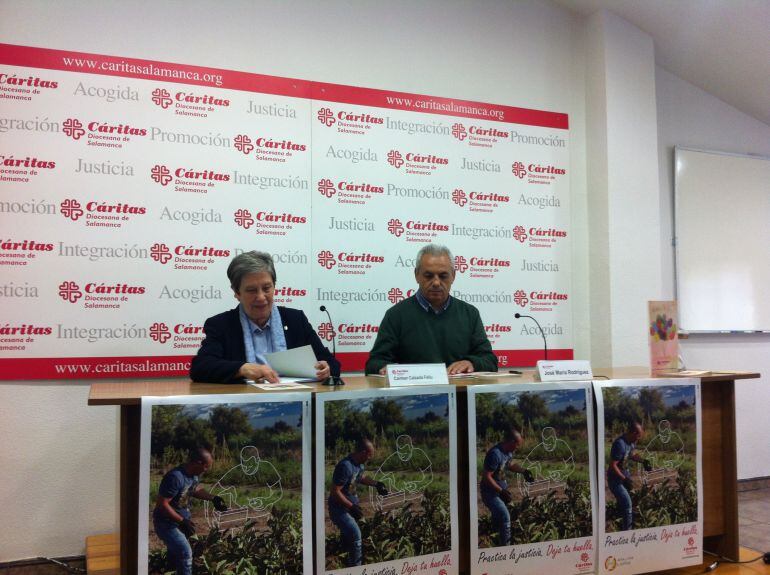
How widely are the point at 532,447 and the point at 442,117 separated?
7.33 ft

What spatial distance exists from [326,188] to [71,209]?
1.26 metres

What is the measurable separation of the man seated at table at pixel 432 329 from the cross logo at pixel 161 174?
1299 millimetres

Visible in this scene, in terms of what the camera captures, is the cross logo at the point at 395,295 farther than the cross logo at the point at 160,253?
Yes

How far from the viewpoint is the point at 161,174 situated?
309cm

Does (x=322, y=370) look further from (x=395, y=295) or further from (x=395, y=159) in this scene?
(x=395, y=159)

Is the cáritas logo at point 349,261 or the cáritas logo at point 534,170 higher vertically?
the cáritas logo at point 534,170

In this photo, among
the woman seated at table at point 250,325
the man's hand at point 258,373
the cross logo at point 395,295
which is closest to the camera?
the man's hand at point 258,373

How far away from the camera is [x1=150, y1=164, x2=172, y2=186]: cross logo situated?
10.1 ft

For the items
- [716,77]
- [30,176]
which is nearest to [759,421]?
[716,77]

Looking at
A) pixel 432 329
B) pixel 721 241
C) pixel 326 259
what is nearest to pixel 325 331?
pixel 326 259

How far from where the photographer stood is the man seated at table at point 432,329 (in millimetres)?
2848

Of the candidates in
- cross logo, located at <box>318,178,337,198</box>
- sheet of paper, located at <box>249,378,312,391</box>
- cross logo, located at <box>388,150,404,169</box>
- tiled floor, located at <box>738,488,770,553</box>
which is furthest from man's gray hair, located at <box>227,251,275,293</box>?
tiled floor, located at <box>738,488,770,553</box>

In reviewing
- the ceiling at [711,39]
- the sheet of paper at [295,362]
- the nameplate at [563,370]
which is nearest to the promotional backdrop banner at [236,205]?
the ceiling at [711,39]

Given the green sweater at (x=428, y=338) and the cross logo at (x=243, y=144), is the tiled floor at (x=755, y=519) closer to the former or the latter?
the green sweater at (x=428, y=338)
